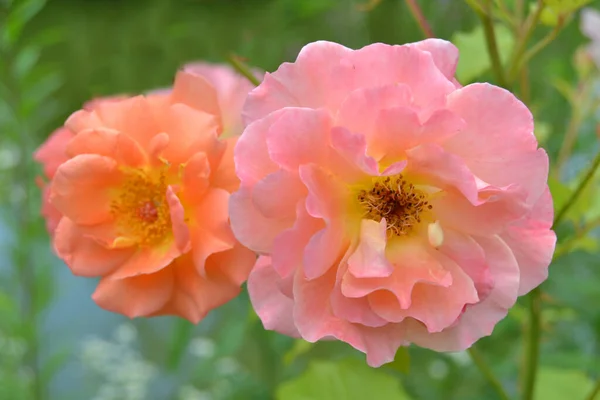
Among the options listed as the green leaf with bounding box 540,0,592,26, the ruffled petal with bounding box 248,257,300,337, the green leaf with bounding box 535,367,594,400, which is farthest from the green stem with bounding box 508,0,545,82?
the green leaf with bounding box 535,367,594,400

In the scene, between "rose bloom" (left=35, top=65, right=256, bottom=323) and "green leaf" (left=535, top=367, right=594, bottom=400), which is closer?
"rose bloom" (left=35, top=65, right=256, bottom=323)

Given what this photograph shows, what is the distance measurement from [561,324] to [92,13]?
1.96 meters

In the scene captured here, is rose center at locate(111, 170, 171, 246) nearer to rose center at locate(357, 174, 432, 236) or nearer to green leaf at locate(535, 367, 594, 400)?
rose center at locate(357, 174, 432, 236)

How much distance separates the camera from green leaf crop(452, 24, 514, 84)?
19.9 inches

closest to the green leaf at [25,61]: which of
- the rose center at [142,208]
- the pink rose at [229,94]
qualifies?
the pink rose at [229,94]

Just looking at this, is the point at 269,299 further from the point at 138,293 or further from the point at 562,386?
the point at 562,386

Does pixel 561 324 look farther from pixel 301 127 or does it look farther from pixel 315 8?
pixel 301 127

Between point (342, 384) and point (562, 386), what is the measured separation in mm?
224

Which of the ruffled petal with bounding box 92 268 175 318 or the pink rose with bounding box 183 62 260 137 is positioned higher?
the pink rose with bounding box 183 62 260 137

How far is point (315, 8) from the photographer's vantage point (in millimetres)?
763

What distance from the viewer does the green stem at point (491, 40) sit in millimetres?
383

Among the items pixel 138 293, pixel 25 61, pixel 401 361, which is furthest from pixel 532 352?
pixel 25 61

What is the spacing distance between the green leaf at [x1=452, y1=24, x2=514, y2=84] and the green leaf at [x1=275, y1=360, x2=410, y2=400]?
0.28 m

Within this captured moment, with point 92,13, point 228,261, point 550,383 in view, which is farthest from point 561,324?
point 92,13
